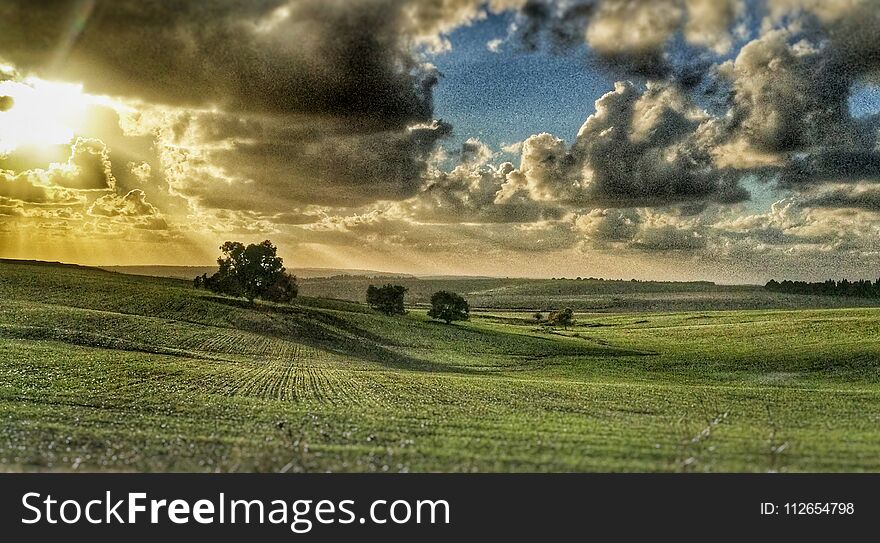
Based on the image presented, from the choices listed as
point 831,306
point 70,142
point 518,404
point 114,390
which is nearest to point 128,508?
point 114,390

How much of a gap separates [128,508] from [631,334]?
2113 inches

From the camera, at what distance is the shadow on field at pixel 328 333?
42656mm

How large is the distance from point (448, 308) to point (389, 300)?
620 centimetres

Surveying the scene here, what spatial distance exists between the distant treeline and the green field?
32.3m

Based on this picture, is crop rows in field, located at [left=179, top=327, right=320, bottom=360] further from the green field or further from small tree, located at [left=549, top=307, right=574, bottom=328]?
small tree, located at [left=549, top=307, right=574, bottom=328]

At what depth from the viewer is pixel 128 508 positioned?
14.6m

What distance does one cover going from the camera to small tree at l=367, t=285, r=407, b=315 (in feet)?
216

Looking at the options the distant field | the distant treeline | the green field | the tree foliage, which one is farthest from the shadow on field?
the distant treeline

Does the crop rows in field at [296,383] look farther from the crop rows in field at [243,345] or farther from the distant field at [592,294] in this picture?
the distant field at [592,294]

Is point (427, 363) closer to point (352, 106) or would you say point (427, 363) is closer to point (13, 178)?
point (352, 106)

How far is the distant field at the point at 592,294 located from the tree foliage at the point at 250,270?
20501 mm

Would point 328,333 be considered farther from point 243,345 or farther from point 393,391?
point 393,391

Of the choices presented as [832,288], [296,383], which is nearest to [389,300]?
[296,383]

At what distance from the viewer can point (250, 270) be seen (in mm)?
56031
